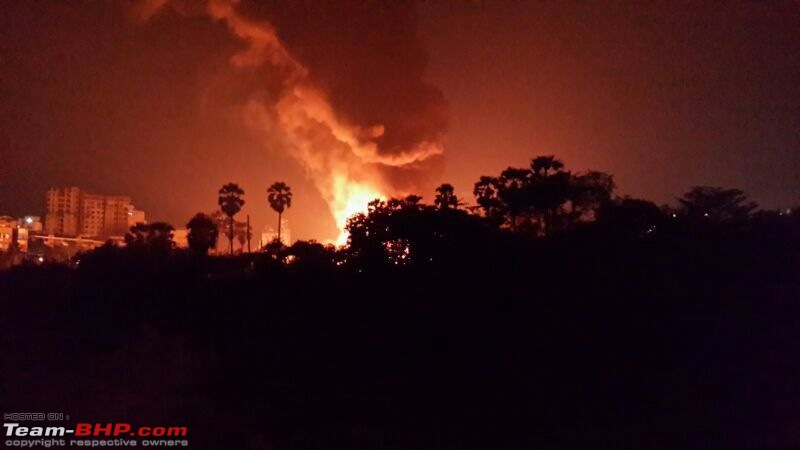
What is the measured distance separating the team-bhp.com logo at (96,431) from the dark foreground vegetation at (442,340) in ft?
1.14

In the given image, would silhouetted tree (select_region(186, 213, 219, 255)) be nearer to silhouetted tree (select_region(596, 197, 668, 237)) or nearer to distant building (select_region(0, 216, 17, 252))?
distant building (select_region(0, 216, 17, 252))

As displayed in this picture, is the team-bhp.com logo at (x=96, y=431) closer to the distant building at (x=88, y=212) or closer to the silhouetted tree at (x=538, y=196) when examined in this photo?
the silhouetted tree at (x=538, y=196)

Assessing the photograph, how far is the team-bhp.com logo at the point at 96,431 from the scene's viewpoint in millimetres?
10648

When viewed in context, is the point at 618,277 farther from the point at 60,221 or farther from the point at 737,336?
the point at 60,221

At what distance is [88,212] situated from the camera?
4018 inches

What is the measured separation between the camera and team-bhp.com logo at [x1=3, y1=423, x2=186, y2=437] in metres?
10.6

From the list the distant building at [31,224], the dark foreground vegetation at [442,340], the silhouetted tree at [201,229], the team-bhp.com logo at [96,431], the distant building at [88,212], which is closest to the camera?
the team-bhp.com logo at [96,431]

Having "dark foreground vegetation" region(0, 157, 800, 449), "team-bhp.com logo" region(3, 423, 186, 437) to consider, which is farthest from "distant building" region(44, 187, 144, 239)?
"team-bhp.com logo" region(3, 423, 186, 437)

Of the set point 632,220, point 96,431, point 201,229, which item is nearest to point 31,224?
point 201,229

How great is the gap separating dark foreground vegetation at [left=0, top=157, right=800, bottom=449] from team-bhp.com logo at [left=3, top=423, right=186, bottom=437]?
347 millimetres

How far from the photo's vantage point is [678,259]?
20.2 meters

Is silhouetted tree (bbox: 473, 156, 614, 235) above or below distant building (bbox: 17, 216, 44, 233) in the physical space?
below

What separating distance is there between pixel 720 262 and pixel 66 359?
16272 millimetres

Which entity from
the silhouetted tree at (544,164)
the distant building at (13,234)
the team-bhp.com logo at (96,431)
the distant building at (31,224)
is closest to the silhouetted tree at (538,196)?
the silhouetted tree at (544,164)
